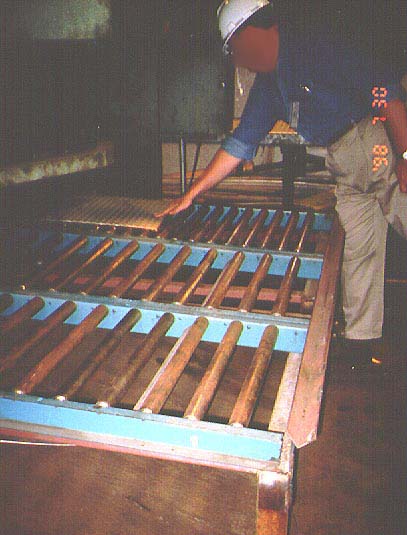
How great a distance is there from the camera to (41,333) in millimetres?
1717

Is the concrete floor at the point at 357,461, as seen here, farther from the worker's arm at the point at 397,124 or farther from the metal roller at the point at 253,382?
the worker's arm at the point at 397,124

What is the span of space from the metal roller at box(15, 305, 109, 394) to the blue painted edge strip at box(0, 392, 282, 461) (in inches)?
3.5

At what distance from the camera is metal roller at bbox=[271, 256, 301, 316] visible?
187cm

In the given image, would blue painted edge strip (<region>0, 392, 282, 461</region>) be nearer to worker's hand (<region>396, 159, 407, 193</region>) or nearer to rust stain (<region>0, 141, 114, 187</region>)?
rust stain (<region>0, 141, 114, 187</region>)

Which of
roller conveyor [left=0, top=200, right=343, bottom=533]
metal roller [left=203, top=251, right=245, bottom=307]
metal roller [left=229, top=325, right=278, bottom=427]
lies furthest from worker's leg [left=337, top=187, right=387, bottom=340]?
metal roller [left=229, top=325, right=278, bottom=427]

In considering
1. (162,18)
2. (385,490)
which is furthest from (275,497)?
(162,18)

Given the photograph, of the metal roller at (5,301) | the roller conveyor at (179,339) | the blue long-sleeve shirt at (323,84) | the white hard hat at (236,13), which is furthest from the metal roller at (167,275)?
the white hard hat at (236,13)

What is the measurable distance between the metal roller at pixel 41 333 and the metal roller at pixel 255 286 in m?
0.69

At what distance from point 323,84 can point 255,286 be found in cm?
98

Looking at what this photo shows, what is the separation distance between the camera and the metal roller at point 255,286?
1.93 metres

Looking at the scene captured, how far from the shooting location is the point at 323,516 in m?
1.83

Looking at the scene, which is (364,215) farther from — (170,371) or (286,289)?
(170,371)

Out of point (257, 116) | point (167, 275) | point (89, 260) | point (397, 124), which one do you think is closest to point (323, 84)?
point (397, 124)

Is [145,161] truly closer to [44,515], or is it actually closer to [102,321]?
[102,321]
